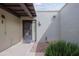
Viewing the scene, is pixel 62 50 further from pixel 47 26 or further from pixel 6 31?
pixel 47 26

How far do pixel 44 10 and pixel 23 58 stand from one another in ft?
44.5

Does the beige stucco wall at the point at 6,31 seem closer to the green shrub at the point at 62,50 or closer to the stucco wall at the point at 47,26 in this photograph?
the stucco wall at the point at 47,26

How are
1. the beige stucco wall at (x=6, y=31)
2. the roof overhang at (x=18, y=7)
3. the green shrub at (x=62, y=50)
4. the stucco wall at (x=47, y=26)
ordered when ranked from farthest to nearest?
the stucco wall at (x=47, y=26)
the beige stucco wall at (x=6, y=31)
the roof overhang at (x=18, y=7)
the green shrub at (x=62, y=50)

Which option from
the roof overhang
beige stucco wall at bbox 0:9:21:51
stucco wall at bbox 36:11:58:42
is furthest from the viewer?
stucco wall at bbox 36:11:58:42

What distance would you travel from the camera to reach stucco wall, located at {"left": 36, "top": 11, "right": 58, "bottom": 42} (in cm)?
1616

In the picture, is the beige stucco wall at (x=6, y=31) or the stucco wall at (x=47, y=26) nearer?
the beige stucco wall at (x=6, y=31)

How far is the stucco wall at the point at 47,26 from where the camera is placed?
1616 centimetres

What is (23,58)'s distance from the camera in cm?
292

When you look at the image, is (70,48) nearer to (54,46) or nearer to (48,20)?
→ (54,46)

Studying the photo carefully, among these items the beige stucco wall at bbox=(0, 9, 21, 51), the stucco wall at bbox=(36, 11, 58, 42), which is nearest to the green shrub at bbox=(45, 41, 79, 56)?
the beige stucco wall at bbox=(0, 9, 21, 51)

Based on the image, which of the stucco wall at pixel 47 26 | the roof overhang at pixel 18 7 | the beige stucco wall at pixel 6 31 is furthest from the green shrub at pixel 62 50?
the stucco wall at pixel 47 26

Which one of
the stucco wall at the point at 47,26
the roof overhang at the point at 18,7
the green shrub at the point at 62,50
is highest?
the roof overhang at the point at 18,7

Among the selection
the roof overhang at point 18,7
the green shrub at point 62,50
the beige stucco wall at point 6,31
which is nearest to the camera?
the green shrub at point 62,50

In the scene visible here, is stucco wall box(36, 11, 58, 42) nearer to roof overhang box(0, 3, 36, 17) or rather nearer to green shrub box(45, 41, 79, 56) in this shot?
roof overhang box(0, 3, 36, 17)
